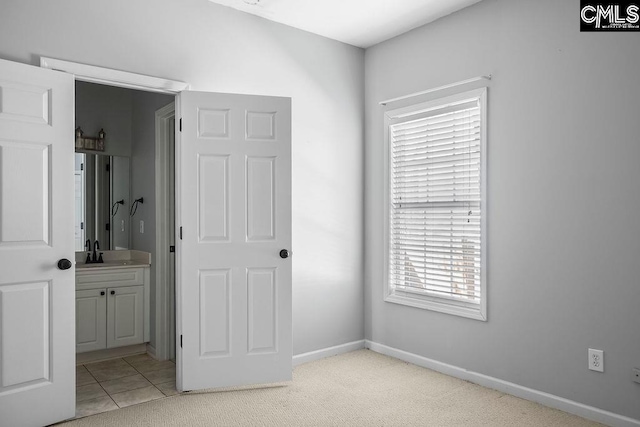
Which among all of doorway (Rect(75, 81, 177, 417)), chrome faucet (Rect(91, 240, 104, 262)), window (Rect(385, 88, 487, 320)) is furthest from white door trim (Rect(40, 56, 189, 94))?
chrome faucet (Rect(91, 240, 104, 262))

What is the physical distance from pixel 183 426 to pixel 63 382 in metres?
0.77

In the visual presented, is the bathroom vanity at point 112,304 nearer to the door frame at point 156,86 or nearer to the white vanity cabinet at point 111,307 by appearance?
the white vanity cabinet at point 111,307

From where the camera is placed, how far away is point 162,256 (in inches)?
165

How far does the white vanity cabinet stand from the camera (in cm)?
406

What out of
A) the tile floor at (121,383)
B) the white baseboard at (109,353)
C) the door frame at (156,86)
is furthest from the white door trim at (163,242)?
the white baseboard at (109,353)

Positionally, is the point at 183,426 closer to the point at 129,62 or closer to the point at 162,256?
the point at 162,256

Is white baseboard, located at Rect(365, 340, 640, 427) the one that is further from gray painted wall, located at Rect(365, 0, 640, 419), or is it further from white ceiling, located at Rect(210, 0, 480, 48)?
white ceiling, located at Rect(210, 0, 480, 48)

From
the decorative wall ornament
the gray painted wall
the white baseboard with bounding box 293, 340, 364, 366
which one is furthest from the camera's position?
the decorative wall ornament

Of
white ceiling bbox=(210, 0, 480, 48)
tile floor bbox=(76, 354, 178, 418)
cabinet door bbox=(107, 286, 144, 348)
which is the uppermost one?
white ceiling bbox=(210, 0, 480, 48)

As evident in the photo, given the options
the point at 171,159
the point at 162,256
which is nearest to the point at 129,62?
the point at 171,159

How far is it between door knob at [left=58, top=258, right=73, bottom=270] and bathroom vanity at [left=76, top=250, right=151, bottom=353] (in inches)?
52.0

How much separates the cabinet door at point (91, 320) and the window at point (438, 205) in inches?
100

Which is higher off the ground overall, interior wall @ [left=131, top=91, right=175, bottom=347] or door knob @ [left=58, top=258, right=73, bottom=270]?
interior wall @ [left=131, top=91, right=175, bottom=347]

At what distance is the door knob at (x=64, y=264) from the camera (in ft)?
9.18
